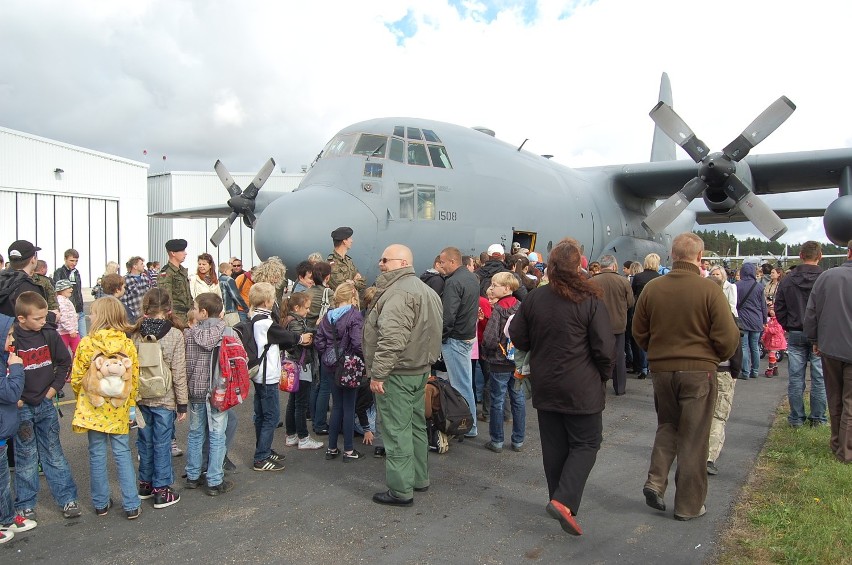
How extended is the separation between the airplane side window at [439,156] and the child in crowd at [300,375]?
480 cm

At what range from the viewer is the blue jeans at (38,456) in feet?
14.8

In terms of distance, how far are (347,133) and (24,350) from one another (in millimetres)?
6924

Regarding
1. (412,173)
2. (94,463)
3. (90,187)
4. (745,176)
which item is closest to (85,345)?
(94,463)

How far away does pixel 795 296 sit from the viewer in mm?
7207

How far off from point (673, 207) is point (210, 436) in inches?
411

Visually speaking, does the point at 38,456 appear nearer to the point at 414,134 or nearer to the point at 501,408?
the point at 501,408

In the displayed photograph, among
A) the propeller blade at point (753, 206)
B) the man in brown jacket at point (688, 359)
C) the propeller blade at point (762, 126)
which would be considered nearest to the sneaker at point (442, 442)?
the man in brown jacket at point (688, 359)

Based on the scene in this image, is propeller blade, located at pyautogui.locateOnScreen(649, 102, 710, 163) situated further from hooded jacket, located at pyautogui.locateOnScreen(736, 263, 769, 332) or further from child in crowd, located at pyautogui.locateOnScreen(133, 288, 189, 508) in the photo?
child in crowd, located at pyautogui.locateOnScreen(133, 288, 189, 508)

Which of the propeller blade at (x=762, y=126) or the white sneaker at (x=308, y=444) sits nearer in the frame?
the white sneaker at (x=308, y=444)

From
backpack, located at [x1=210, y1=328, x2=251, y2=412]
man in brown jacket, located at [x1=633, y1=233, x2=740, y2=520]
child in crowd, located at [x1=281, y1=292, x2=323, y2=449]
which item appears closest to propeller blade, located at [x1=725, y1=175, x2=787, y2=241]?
man in brown jacket, located at [x1=633, y1=233, x2=740, y2=520]

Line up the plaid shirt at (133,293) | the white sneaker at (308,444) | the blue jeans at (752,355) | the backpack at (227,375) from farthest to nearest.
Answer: the blue jeans at (752,355) < the plaid shirt at (133,293) < the white sneaker at (308,444) < the backpack at (227,375)

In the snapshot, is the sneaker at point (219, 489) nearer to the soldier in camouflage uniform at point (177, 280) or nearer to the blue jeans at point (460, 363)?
the blue jeans at point (460, 363)

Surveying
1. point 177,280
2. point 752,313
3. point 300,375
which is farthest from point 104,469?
point 752,313

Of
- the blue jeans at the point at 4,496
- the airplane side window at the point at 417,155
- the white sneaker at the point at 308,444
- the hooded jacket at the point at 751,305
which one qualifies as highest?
the airplane side window at the point at 417,155
